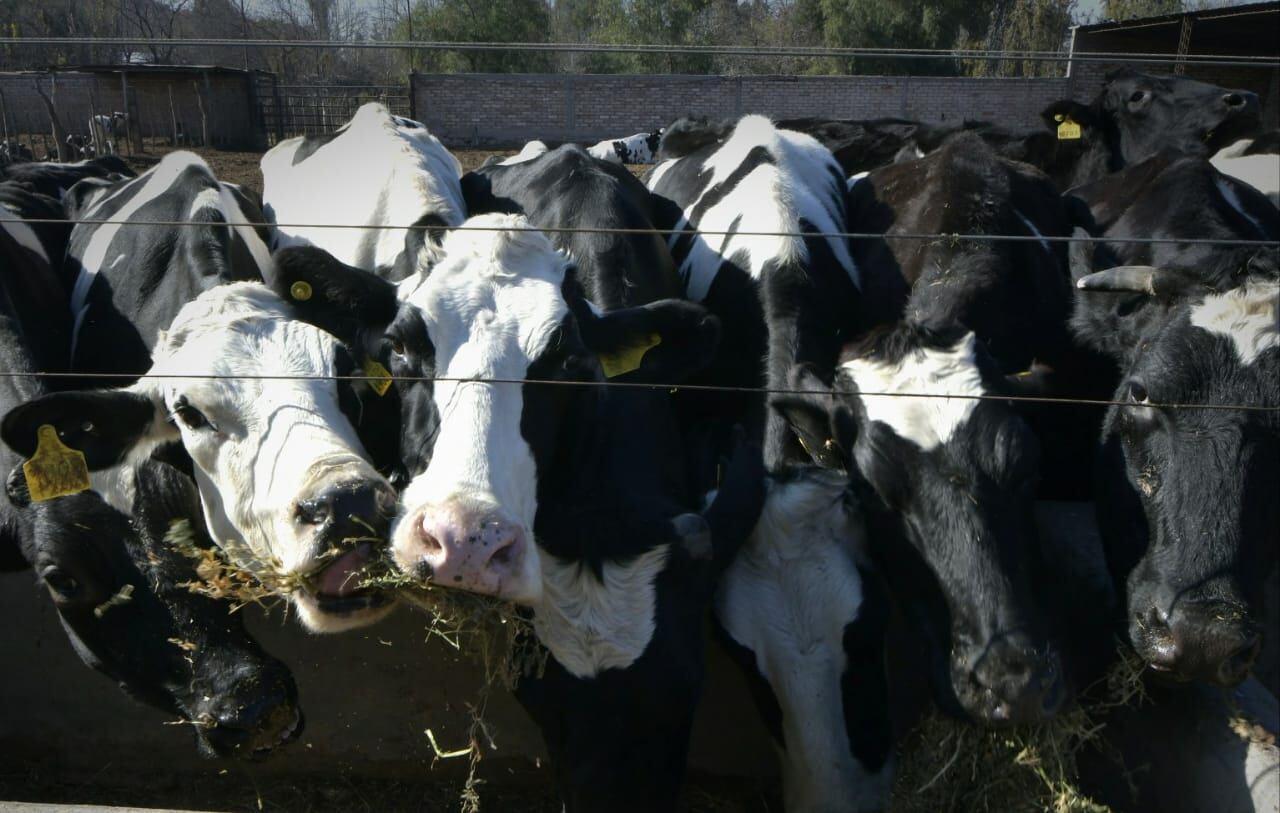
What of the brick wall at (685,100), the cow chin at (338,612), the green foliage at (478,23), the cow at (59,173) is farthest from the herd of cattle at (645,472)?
the brick wall at (685,100)

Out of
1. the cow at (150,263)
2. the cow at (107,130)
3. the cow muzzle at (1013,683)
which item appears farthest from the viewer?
the cow at (107,130)

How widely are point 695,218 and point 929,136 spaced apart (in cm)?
356

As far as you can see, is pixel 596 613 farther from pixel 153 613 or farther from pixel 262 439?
pixel 153 613

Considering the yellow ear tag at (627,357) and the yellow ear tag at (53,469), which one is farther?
the yellow ear tag at (627,357)

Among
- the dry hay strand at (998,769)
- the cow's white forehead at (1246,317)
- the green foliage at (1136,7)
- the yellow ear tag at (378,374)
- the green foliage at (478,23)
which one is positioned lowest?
the dry hay strand at (998,769)

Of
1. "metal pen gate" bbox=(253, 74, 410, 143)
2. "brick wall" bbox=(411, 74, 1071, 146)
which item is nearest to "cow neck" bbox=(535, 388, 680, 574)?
"metal pen gate" bbox=(253, 74, 410, 143)

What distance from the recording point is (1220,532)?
10.7ft

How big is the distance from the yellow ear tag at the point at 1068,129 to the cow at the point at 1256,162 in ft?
3.29

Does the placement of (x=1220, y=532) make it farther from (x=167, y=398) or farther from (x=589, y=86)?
(x=589, y=86)

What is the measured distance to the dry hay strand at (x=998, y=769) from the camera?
3211mm

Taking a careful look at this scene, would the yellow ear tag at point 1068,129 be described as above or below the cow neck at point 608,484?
above

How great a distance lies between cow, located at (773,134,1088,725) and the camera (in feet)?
10.0

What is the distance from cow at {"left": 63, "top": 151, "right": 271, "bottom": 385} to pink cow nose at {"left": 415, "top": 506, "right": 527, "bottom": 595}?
1.70 meters

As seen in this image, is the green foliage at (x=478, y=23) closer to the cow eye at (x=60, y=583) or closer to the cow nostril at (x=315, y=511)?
the cow eye at (x=60, y=583)
